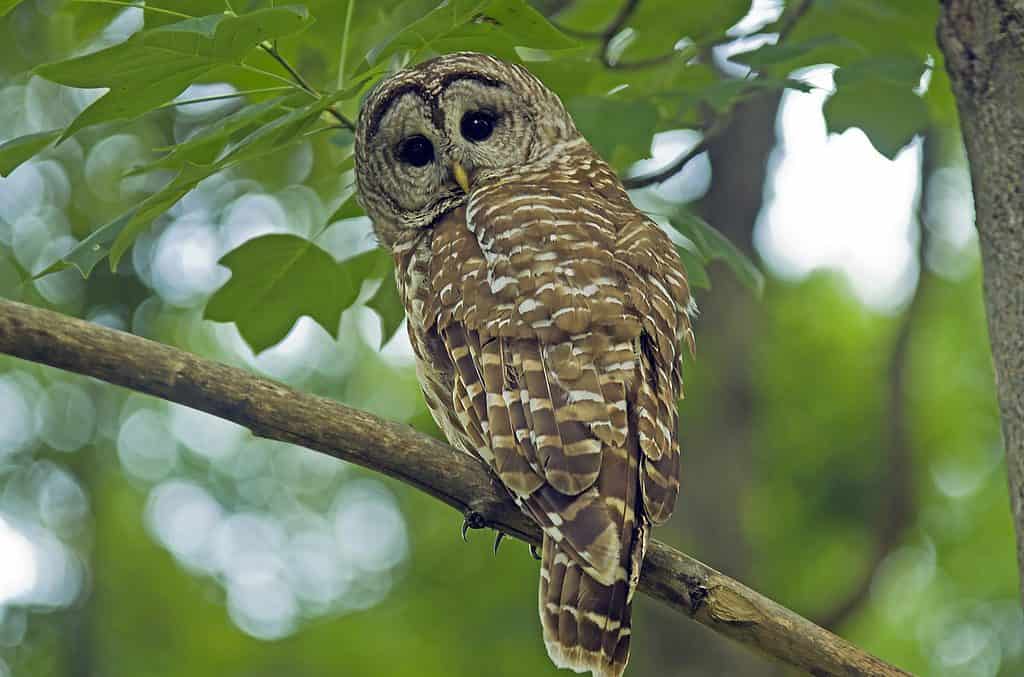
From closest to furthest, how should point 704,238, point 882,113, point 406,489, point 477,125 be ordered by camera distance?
point 882,113, point 704,238, point 477,125, point 406,489

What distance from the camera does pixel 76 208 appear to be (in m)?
7.99

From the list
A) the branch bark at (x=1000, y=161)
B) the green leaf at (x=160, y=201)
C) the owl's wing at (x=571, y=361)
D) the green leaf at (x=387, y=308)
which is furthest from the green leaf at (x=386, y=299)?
the branch bark at (x=1000, y=161)

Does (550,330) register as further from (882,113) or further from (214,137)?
(882,113)

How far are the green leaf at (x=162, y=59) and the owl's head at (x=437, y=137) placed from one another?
119 centimetres

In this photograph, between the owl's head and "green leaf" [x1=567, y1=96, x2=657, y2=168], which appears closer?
"green leaf" [x1=567, y1=96, x2=657, y2=168]

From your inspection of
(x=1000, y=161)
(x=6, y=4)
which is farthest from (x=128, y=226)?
(x=1000, y=161)

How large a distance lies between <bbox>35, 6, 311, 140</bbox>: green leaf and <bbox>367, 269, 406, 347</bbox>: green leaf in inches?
49.4

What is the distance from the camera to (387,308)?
3.56 meters

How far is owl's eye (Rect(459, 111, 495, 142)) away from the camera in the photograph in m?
3.76

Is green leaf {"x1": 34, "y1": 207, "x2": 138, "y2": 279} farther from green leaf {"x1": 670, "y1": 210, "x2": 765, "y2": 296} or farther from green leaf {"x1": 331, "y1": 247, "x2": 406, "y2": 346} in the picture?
green leaf {"x1": 670, "y1": 210, "x2": 765, "y2": 296}

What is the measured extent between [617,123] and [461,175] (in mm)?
642

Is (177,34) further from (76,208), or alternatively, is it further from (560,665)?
(76,208)

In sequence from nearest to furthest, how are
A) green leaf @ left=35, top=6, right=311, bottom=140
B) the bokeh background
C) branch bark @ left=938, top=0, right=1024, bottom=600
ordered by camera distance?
green leaf @ left=35, top=6, right=311, bottom=140 → branch bark @ left=938, top=0, right=1024, bottom=600 → the bokeh background

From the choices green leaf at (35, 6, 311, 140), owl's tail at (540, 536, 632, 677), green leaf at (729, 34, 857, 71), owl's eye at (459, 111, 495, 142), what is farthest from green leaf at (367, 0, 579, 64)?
owl's tail at (540, 536, 632, 677)
